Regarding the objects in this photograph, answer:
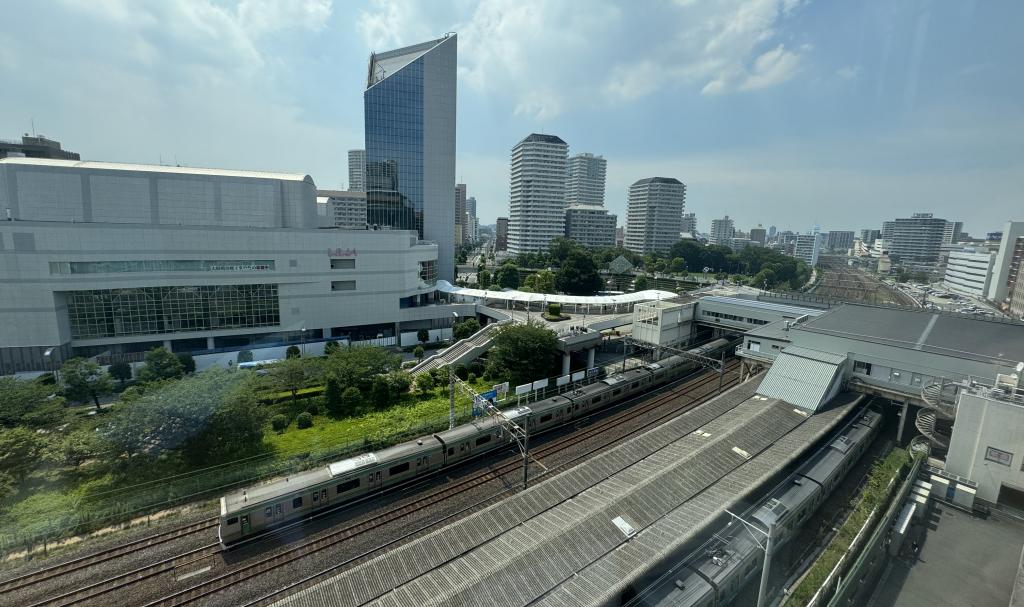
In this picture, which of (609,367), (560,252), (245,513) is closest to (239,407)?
(245,513)

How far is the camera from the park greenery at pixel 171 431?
16297 mm

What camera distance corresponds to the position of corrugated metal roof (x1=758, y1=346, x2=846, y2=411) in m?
22.8

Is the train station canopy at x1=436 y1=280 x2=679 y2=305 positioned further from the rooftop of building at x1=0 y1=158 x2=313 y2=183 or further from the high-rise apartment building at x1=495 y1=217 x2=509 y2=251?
the high-rise apartment building at x1=495 y1=217 x2=509 y2=251

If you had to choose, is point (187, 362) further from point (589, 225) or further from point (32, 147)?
point (589, 225)

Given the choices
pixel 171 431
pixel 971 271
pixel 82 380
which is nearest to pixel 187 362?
pixel 82 380

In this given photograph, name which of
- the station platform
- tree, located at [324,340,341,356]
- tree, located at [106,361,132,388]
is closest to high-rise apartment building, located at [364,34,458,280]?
tree, located at [324,340,341,356]

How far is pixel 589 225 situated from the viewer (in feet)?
449

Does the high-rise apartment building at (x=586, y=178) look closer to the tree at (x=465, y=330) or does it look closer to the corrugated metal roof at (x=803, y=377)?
the tree at (x=465, y=330)

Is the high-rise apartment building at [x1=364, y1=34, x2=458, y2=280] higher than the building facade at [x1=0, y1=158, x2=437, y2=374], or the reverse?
the high-rise apartment building at [x1=364, y1=34, x2=458, y2=280]

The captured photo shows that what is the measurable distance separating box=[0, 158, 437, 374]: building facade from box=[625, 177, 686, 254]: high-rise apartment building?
387ft

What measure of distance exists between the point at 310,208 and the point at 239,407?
107 feet

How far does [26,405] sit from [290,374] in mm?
11308

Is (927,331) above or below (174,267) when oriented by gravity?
below

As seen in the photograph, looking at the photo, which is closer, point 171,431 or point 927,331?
point 171,431
